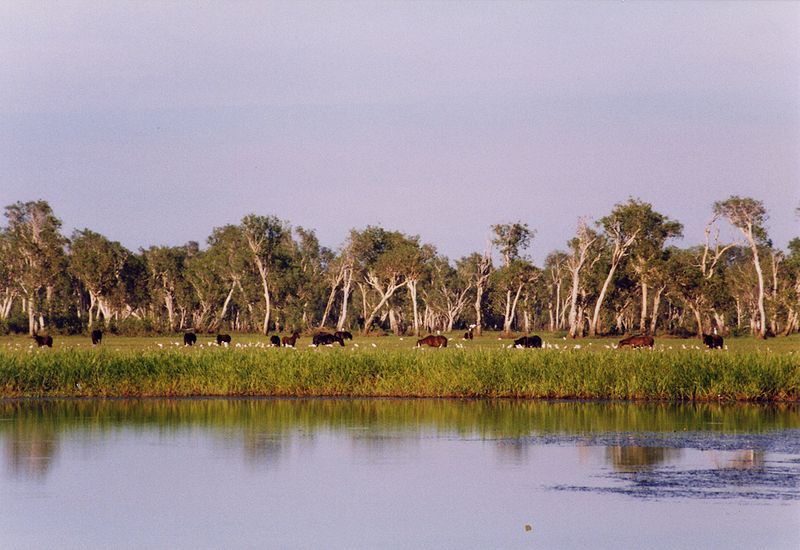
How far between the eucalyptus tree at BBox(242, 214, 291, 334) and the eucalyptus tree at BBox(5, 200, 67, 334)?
1408cm

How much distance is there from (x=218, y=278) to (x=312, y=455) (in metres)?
85.7

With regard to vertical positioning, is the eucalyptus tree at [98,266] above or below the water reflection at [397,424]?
above

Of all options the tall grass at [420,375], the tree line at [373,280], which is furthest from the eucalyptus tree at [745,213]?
the tall grass at [420,375]

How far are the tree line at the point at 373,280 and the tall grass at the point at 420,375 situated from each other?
4634 cm

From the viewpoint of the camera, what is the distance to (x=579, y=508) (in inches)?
806

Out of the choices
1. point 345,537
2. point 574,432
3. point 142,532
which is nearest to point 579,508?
point 345,537

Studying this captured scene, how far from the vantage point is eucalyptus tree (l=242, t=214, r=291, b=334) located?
4035 inches

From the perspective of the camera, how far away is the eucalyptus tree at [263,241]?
10250 cm

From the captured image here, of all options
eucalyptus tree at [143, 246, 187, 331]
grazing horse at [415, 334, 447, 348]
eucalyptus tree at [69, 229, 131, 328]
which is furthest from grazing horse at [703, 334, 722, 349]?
eucalyptus tree at [143, 246, 187, 331]

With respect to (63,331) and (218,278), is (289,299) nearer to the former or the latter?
(218,278)

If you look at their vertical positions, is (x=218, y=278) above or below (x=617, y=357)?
above

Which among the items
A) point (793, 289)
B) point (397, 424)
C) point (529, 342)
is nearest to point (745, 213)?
point (793, 289)

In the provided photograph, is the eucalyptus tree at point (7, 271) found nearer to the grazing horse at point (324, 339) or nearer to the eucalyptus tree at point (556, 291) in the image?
the grazing horse at point (324, 339)

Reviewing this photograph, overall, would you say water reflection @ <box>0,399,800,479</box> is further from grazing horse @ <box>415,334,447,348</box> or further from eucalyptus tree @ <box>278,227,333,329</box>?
eucalyptus tree @ <box>278,227,333,329</box>
